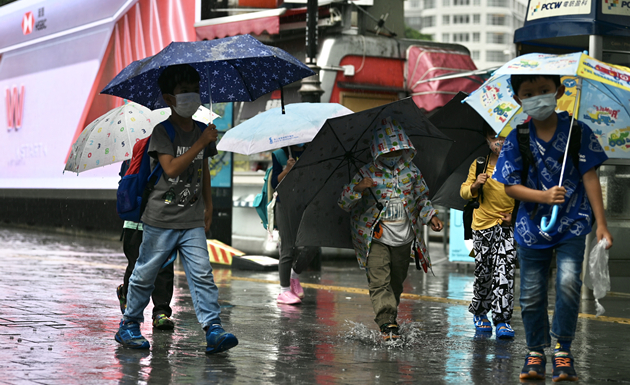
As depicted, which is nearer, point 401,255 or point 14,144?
point 401,255

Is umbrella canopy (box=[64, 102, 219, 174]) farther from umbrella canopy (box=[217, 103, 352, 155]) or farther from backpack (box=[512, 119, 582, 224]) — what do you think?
backpack (box=[512, 119, 582, 224])

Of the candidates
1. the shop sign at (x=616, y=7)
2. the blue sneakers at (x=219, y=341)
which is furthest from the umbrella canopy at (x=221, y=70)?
the shop sign at (x=616, y=7)

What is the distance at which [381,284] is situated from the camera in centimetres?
630

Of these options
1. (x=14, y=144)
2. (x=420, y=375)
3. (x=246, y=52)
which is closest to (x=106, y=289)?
(x=246, y=52)

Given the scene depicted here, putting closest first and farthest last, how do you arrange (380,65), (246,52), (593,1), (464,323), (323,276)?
1. (246,52)
2. (464,323)
3. (593,1)
4. (323,276)
5. (380,65)

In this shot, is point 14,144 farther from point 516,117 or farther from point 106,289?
point 516,117

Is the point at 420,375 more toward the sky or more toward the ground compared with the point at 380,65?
more toward the ground

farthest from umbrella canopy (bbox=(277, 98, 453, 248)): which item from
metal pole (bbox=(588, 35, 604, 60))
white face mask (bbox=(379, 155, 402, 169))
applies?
metal pole (bbox=(588, 35, 604, 60))

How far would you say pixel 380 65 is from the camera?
48.0 feet

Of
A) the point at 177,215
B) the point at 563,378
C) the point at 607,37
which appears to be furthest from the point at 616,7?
the point at 177,215

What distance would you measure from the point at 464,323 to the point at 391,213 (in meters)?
1.60

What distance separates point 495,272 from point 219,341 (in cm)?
239

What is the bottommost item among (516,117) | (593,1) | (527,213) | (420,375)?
(420,375)

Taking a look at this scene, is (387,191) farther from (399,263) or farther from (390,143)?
(399,263)
